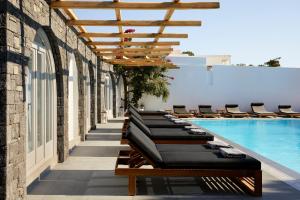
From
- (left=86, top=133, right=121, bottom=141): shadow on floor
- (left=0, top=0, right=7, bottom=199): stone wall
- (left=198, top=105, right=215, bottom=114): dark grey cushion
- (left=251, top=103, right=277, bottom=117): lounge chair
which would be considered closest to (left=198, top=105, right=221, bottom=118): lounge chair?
(left=198, top=105, right=215, bottom=114): dark grey cushion

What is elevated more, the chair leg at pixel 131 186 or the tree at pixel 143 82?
the tree at pixel 143 82

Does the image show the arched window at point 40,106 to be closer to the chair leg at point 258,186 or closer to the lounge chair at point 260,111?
the chair leg at point 258,186

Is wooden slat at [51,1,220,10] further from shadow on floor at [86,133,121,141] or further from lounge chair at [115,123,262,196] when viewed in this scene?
shadow on floor at [86,133,121,141]

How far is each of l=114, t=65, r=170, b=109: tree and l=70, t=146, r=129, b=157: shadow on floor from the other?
1311cm

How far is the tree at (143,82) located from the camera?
944 inches

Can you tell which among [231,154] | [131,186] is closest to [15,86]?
[131,186]

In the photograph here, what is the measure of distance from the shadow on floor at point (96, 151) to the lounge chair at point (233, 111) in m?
15.2

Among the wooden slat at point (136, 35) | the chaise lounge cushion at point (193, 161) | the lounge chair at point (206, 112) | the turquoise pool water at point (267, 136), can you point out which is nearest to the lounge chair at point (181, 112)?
the lounge chair at point (206, 112)

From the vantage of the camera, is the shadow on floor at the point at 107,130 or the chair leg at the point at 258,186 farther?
the shadow on floor at the point at 107,130

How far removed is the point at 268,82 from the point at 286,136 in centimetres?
1208

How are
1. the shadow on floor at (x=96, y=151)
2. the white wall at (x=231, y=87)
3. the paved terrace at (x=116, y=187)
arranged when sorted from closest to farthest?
the paved terrace at (x=116, y=187)
the shadow on floor at (x=96, y=151)
the white wall at (x=231, y=87)

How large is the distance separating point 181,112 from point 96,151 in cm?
1498

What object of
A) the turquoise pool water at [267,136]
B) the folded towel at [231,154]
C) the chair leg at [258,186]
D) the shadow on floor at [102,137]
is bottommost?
the turquoise pool water at [267,136]

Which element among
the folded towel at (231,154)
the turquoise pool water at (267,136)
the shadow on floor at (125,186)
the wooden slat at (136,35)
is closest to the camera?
the shadow on floor at (125,186)
